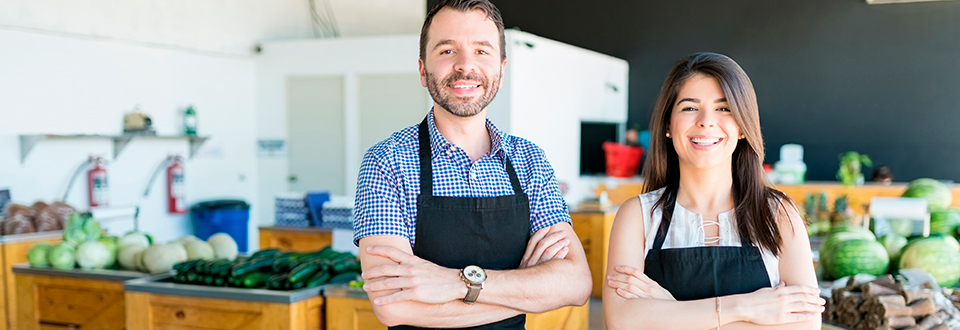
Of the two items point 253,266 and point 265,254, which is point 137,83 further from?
point 253,266

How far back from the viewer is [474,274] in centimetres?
174

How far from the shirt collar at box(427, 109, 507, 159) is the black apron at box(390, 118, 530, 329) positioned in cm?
2

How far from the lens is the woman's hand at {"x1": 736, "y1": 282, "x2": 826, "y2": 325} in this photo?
66.2 inches

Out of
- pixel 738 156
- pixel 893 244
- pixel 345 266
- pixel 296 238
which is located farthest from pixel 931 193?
pixel 296 238

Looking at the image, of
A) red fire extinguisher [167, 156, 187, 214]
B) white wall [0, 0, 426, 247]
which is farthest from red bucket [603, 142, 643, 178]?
red fire extinguisher [167, 156, 187, 214]

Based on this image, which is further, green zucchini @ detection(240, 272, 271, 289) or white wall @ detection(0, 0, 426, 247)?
white wall @ detection(0, 0, 426, 247)

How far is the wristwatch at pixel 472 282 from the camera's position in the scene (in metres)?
1.73

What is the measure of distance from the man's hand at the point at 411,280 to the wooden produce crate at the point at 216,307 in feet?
4.37

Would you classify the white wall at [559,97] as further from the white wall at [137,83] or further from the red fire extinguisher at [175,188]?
the red fire extinguisher at [175,188]

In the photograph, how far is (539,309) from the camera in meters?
1.81

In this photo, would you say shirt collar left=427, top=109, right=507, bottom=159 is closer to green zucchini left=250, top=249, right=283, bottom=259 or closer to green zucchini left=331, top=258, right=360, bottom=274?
green zucchini left=331, top=258, right=360, bottom=274

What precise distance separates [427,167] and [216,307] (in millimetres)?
1683

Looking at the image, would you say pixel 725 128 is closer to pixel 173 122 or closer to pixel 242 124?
pixel 173 122

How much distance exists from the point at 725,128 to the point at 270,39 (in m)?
7.14
